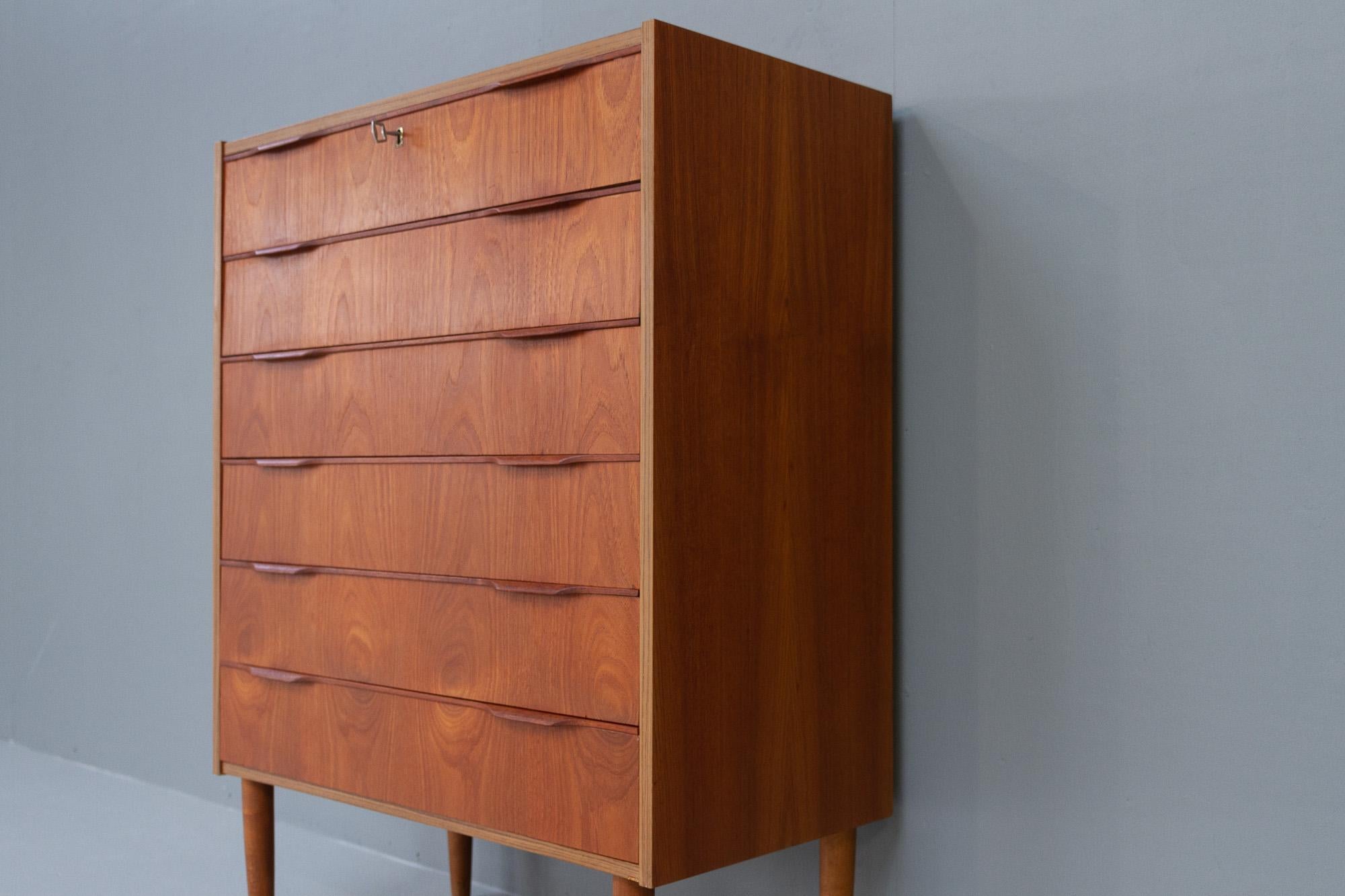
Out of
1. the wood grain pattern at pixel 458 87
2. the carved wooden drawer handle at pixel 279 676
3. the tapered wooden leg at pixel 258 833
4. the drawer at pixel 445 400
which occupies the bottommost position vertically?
the tapered wooden leg at pixel 258 833

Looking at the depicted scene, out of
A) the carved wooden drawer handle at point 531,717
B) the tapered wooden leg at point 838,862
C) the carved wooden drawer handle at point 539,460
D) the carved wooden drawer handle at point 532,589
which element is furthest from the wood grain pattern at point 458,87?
the tapered wooden leg at point 838,862

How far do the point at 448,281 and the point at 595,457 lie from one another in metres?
0.39

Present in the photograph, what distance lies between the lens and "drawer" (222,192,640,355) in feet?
5.27

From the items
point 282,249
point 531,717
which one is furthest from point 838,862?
point 282,249

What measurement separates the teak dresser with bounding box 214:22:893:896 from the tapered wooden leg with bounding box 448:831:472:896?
0.41m

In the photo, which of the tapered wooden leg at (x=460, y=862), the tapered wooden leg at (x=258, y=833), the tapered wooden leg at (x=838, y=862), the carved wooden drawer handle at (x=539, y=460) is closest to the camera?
the carved wooden drawer handle at (x=539, y=460)

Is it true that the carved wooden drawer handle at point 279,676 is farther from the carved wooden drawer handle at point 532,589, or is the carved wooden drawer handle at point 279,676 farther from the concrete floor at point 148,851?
the concrete floor at point 148,851

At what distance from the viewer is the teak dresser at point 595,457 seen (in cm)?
157

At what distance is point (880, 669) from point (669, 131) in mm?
830

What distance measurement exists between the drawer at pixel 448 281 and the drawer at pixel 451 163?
33 mm

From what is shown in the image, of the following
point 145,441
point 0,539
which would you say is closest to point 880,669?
point 145,441

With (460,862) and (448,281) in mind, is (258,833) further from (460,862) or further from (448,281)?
(448,281)

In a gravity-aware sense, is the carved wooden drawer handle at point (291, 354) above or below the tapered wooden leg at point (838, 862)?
above

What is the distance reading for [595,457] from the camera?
1.62 metres
